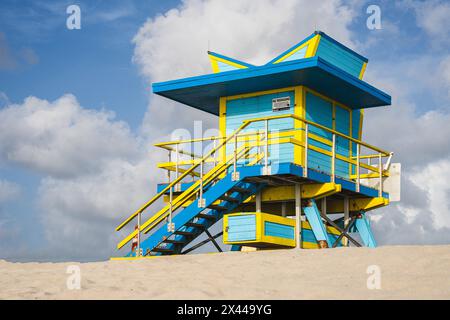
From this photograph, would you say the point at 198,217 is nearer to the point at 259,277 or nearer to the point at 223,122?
the point at 223,122

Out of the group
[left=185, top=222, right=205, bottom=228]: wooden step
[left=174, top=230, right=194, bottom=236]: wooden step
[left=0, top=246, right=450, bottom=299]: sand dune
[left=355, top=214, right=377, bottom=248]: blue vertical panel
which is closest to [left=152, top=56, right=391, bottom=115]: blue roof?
[left=355, top=214, right=377, bottom=248]: blue vertical panel

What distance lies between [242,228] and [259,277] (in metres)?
5.75

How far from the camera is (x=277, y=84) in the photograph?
2250 cm

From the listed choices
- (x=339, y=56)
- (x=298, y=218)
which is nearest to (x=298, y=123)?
(x=298, y=218)

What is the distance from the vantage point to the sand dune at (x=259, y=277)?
12.4 m

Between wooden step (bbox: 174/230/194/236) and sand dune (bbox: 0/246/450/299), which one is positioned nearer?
sand dune (bbox: 0/246/450/299)

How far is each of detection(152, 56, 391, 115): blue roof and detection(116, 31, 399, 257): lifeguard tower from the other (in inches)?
1.2

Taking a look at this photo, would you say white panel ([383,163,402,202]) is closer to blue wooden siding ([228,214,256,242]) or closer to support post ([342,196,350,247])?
support post ([342,196,350,247])

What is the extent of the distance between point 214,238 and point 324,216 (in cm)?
380

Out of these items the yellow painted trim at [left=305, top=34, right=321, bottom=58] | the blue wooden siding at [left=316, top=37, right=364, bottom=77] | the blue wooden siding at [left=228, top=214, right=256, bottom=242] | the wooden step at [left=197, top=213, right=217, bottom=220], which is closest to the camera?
the blue wooden siding at [left=228, top=214, right=256, bottom=242]

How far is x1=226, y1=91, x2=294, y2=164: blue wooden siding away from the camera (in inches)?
874

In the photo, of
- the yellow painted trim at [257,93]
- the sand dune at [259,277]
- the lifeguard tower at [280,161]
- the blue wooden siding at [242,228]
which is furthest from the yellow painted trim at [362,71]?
the sand dune at [259,277]
